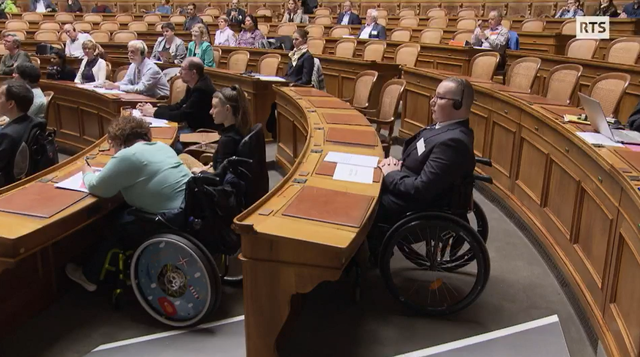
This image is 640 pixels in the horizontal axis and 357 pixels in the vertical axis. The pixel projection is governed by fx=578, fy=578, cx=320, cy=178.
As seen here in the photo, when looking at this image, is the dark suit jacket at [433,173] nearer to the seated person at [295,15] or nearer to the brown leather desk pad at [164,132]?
the brown leather desk pad at [164,132]

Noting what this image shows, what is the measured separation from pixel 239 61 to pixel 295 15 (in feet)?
11.6

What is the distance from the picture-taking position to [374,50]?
23.9 ft

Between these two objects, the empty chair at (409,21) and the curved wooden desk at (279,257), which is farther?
the empty chair at (409,21)

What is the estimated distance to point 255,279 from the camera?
2.11m

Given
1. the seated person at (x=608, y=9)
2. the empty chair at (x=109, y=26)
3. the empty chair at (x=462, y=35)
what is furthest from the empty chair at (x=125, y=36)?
the seated person at (x=608, y=9)

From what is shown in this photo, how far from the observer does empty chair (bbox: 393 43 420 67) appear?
666 cm

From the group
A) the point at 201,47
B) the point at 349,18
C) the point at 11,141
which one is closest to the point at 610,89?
the point at 11,141

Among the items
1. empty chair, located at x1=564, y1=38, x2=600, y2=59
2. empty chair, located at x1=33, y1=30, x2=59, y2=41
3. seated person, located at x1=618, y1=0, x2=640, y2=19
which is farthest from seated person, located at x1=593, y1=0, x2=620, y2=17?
empty chair, located at x1=33, y1=30, x2=59, y2=41

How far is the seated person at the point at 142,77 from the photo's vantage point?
17.3ft

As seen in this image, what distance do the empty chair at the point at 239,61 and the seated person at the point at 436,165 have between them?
173 inches

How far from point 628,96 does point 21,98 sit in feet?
14.8

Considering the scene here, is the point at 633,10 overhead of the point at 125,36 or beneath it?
overhead

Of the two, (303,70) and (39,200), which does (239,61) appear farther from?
(39,200)

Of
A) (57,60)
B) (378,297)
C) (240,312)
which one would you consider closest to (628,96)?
(378,297)
